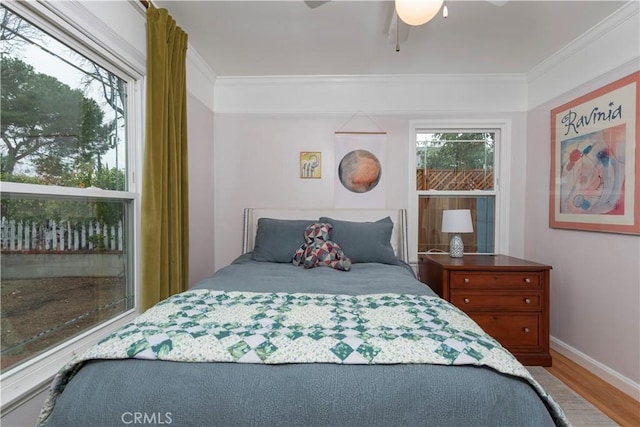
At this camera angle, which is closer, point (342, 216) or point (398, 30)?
point (398, 30)

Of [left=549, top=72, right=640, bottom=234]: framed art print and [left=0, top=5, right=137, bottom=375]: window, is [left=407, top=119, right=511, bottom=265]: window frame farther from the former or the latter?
[left=0, top=5, right=137, bottom=375]: window

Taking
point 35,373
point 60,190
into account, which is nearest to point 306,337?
point 35,373

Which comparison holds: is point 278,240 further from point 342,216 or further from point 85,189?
point 85,189

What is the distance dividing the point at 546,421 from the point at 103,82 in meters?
2.52

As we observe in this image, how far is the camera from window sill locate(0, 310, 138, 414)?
126 centimetres

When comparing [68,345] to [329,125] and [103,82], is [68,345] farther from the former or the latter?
[329,125]

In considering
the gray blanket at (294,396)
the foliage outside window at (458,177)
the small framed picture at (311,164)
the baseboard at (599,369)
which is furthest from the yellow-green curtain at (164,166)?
the baseboard at (599,369)

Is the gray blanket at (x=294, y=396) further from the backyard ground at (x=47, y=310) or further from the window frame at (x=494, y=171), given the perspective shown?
the window frame at (x=494, y=171)

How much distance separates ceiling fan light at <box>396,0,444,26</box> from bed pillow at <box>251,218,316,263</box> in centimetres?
173

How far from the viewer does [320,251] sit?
2428mm

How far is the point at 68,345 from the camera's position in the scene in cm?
157

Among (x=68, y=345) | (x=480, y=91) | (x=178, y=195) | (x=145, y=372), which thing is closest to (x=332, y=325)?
(x=145, y=372)

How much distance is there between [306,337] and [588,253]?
2.41 m

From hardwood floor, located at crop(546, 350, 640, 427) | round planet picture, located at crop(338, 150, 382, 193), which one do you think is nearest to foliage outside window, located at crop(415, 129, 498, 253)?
round planet picture, located at crop(338, 150, 382, 193)
